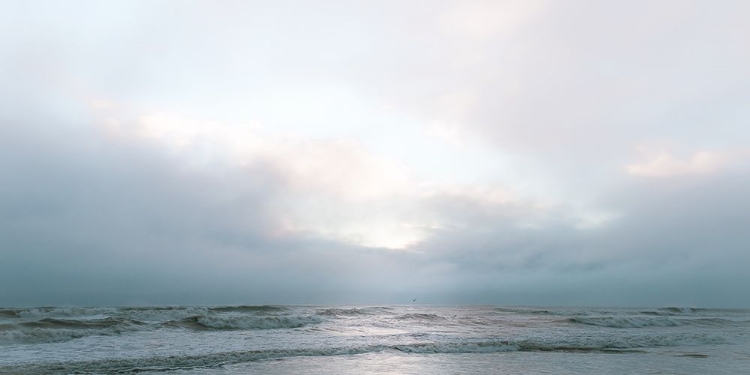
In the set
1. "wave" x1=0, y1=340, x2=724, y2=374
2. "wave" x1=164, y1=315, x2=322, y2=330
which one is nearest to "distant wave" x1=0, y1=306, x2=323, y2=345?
"wave" x1=164, y1=315, x2=322, y2=330

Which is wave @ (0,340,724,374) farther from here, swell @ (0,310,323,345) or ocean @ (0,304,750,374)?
swell @ (0,310,323,345)

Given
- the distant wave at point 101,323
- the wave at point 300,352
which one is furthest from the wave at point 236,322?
the wave at point 300,352

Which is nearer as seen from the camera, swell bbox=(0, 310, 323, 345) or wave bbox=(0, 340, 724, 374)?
wave bbox=(0, 340, 724, 374)

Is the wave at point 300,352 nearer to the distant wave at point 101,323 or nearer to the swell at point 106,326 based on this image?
the swell at point 106,326

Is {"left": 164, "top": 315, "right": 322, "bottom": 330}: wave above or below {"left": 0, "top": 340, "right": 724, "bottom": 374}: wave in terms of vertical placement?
below

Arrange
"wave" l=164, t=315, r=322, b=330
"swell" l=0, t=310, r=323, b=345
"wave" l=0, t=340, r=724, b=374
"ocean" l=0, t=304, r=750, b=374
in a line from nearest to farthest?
"wave" l=0, t=340, r=724, b=374 → "ocean" l=0, t=304, r=750, b=374 → "swell" l=0, t=310, r=323, b=345 → "wave" l=164, t=315, r=322, b=330

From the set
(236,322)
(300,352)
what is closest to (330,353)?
(300,352)

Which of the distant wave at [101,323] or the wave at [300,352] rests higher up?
the wave at [300,352]

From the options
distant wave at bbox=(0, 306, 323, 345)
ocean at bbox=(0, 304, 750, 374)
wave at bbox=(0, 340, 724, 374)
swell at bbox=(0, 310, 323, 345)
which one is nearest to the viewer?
wave at bbox=(0, 340, 724, 374)

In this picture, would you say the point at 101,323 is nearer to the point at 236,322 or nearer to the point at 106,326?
the point at 106,326

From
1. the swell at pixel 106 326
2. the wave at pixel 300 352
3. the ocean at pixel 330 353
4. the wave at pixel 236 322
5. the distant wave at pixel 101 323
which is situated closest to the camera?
the wave at pixel 300 352

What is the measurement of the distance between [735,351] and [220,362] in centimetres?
2351

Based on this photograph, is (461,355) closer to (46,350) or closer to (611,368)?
(611,368)

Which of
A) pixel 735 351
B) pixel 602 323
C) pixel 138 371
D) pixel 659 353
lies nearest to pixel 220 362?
pixel 138 371
